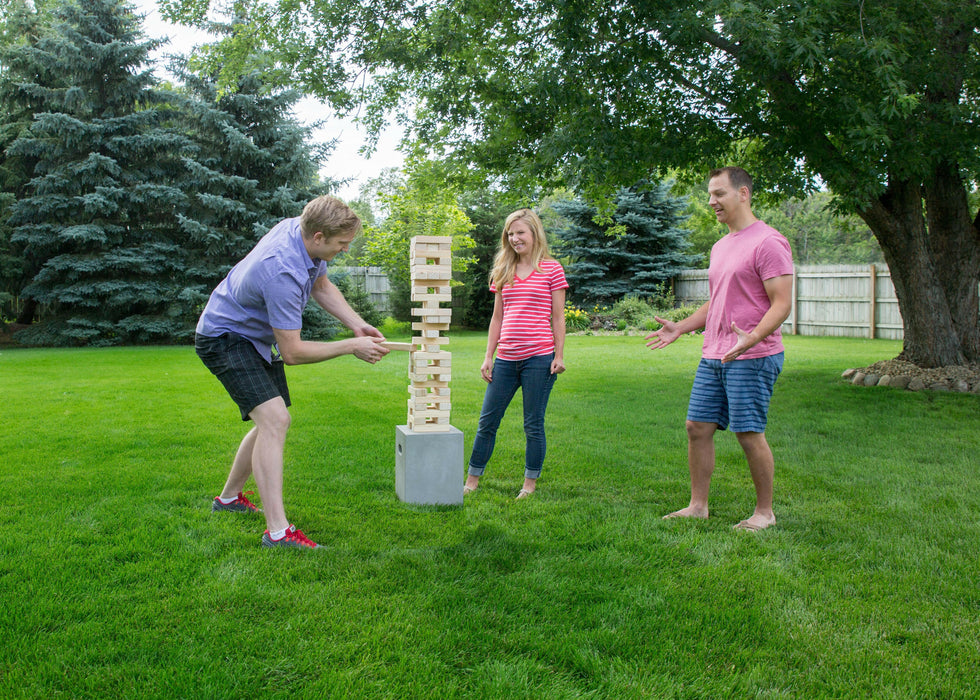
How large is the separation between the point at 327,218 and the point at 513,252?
141 cm

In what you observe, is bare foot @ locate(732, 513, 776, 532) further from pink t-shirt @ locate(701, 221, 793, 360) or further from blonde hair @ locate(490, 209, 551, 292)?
blonde hair @ locate(490, 209, 551, 292)

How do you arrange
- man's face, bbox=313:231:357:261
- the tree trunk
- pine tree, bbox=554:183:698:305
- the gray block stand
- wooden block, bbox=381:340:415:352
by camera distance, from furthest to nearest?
1. pine tree, bbox=554:183:698:305
2. the tree trunk
3. the gray block stand
4. wooden block, bbox=381:340:415:352
5. man's face, bbox=313:231:357:261

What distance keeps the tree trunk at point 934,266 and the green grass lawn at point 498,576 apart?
339cm

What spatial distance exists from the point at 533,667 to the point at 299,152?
55.9ft

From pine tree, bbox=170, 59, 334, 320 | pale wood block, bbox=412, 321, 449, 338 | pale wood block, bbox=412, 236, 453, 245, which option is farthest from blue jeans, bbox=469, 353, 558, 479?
pine tree, bbox=170, 59, 334, 320

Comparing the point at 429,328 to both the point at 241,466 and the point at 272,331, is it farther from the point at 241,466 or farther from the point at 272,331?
the point at 241,466

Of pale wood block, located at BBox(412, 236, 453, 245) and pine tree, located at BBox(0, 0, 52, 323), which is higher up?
pine tree, located at BBox(0, 0, 52, 323)

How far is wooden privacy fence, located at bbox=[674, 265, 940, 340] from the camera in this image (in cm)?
1672

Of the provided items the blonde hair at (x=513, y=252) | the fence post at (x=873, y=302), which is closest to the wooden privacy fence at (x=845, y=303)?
the fence post at (x=873, y=302)

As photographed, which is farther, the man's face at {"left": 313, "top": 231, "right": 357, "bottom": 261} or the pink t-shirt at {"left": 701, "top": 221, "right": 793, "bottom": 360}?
the pink t-shirt at {"left": 701, "top": 221, "right": 793, "bottom": 360}

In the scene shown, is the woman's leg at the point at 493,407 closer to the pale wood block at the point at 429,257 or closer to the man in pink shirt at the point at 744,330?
the pale wood block at the point at 429,257

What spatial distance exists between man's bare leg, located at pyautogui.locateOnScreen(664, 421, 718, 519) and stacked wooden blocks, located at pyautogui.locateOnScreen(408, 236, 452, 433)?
135 centimetres

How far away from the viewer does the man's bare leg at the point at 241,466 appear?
3766mm

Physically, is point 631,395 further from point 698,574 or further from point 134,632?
point 134,632
